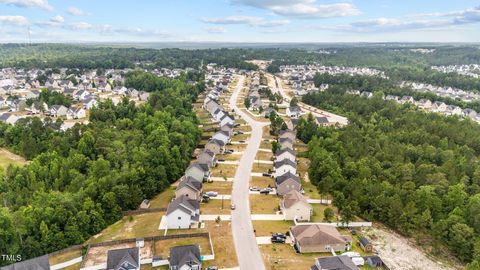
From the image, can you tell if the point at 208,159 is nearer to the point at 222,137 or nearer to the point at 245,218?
the point at 222,137

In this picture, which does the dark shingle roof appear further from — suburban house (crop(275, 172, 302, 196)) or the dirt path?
the dirt path

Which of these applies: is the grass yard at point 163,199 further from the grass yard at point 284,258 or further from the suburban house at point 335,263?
the suburban house at point 335,263

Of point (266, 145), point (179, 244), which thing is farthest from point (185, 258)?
point (266, 145)

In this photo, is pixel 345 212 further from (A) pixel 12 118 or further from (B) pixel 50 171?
(A) pixel 12 118

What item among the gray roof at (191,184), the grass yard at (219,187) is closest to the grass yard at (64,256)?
the gray roof at (191,184)

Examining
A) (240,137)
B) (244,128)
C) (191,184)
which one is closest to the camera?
(191,184)

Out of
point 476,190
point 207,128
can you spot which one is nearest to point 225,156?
point 207,128

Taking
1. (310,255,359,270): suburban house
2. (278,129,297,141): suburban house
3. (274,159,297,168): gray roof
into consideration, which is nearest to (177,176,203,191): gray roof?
(274,159,297,168): gray roof
